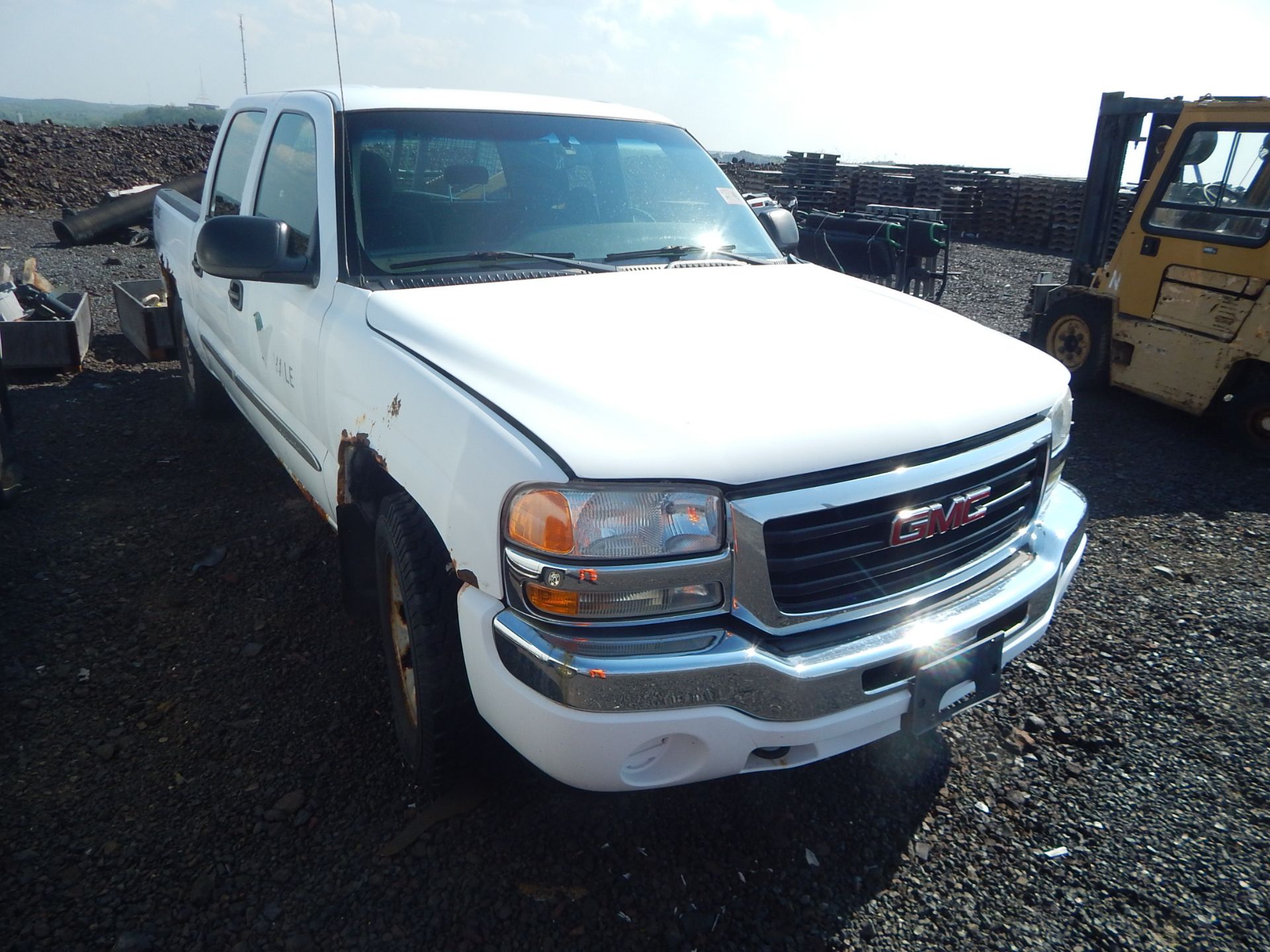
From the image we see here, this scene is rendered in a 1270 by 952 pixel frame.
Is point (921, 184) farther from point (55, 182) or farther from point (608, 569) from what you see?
point (608, 569)

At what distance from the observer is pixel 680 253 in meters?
3.24

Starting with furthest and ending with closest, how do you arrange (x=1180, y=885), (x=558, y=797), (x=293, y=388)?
(x=293, y=388)
(x=558, y=797)
(x=1180, y=885)

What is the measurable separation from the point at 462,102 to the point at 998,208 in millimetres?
18496

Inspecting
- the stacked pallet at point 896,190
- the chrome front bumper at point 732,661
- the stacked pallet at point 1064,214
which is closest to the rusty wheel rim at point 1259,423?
the chrome front bumper at point 732,661

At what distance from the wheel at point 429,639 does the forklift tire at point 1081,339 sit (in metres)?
6.08

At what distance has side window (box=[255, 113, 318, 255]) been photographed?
3043mm

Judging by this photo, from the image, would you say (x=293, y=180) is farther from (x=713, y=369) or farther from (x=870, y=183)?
(x=870, y=183)

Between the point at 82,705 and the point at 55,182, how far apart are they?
18546mm

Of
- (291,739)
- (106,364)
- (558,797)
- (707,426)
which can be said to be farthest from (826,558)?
(106,364)

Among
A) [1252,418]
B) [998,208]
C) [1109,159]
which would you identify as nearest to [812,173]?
[998,208]

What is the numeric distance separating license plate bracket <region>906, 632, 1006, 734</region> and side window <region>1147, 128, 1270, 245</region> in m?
5.23

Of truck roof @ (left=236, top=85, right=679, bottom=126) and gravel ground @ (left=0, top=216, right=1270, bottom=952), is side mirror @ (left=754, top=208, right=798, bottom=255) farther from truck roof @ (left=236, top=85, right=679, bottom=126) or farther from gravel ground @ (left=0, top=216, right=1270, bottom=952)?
gravel ground @ (left=0, top=216, right=1270, bottom=952)

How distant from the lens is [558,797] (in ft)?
8.22

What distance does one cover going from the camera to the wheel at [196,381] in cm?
521
